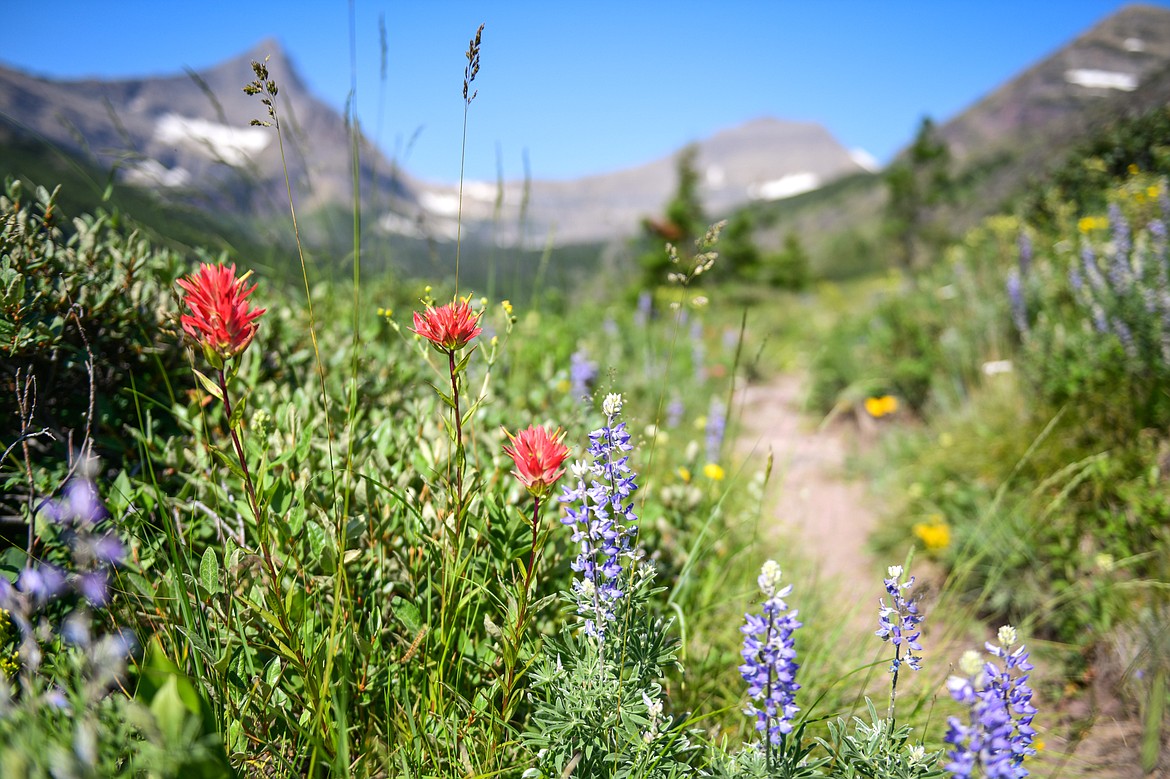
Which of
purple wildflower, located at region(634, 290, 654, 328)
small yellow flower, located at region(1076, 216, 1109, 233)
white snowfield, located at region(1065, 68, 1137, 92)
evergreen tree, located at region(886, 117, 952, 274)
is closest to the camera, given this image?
small yellow flower, located at region(1076, 216, 1109, 233)

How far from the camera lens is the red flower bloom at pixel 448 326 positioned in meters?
1.08

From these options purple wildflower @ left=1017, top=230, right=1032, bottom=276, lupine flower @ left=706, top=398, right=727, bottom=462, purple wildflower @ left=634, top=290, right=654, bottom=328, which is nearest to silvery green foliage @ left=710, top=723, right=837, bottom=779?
Result: lupine flower @ left=706, top=398, right=727, bottom=462

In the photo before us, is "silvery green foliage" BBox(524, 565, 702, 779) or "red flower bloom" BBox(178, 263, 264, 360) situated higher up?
"red flower bloom" BBox(178, 263, 264, 360)

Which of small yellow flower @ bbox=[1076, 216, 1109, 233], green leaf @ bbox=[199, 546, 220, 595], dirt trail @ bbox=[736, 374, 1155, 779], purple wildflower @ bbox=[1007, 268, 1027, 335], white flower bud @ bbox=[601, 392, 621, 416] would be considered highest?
small yellow flower @ bbox=[1076, 216, 1109, 233]

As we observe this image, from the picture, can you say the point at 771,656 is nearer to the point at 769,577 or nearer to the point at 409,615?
the point at 769,577

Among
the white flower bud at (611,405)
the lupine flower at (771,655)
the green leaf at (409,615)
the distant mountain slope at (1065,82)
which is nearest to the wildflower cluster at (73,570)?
the green leaf at (409,615)

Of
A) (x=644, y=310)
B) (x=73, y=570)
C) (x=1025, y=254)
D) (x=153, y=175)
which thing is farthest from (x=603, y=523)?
(x=644, y=310)

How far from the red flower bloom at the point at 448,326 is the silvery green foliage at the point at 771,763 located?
2.94ft

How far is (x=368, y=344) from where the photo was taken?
2352 millimetres

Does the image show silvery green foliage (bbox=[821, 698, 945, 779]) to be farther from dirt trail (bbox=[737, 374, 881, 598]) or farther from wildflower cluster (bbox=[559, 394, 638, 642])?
dirt trail (bbox=[737, 374, 881, 598])

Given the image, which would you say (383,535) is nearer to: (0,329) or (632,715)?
(632,715)

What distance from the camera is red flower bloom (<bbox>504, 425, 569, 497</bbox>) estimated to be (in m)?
1.06

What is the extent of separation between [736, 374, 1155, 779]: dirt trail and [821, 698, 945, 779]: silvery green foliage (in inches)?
26.3

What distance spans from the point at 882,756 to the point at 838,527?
288 cm
